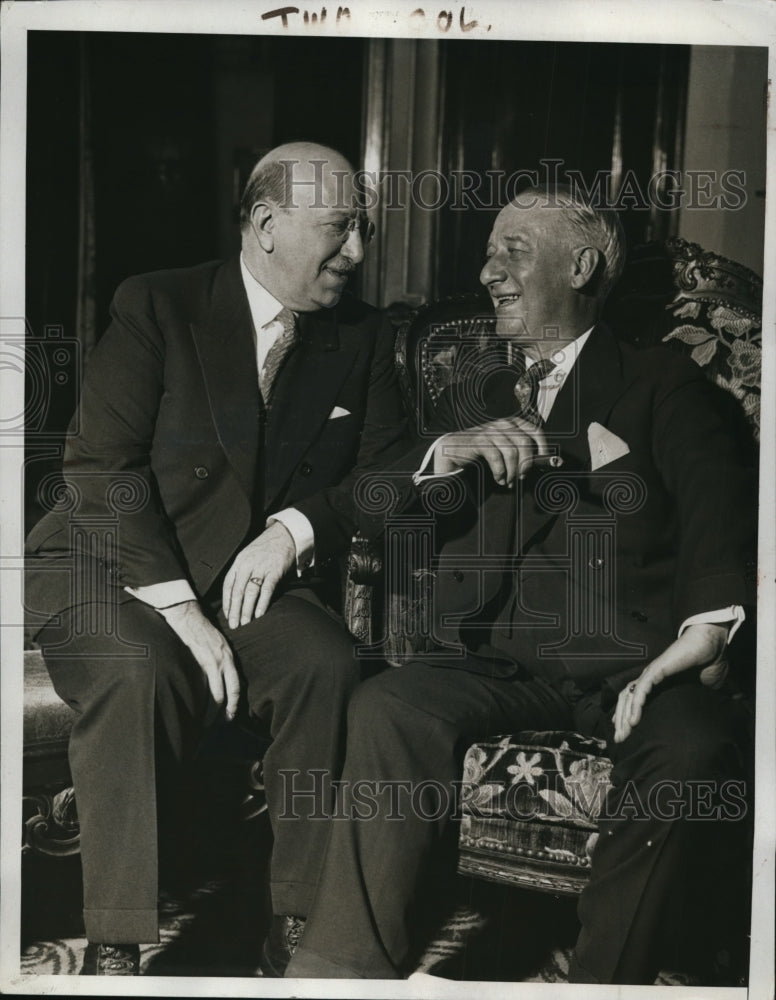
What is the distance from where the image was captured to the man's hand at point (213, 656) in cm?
224

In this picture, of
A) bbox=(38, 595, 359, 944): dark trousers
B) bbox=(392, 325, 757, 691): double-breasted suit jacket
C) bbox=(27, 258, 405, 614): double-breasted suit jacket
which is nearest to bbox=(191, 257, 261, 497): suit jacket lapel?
bbox=(27, 258, 405, 614): double-breasted suit jacket

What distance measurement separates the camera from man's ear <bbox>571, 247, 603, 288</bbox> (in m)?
2.29

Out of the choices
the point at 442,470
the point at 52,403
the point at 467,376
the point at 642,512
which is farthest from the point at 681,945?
the point at 52,403

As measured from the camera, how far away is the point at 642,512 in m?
2.27

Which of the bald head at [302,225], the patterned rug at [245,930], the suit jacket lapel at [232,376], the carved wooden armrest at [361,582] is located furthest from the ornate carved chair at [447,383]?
the suit jacket lapel at [232,376]

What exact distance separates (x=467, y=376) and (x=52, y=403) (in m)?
0.92

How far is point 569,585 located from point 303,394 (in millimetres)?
718

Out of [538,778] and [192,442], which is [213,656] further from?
[538,778]

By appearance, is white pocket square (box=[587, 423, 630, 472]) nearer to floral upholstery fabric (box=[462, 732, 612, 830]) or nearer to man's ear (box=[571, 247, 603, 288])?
man's ear (box=[571, 247, 603, 288])

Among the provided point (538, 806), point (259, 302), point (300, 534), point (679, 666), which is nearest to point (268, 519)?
point (300, 534)

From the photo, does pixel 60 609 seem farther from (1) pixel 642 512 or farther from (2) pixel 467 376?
(1) pixel 642 512

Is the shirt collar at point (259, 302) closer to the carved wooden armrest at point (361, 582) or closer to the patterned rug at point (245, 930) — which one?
the carved wooden armrest at point (361, 582)

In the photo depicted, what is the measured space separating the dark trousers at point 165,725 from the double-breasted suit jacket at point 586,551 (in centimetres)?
31

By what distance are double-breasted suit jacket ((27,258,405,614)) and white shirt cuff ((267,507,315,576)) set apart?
2cm
